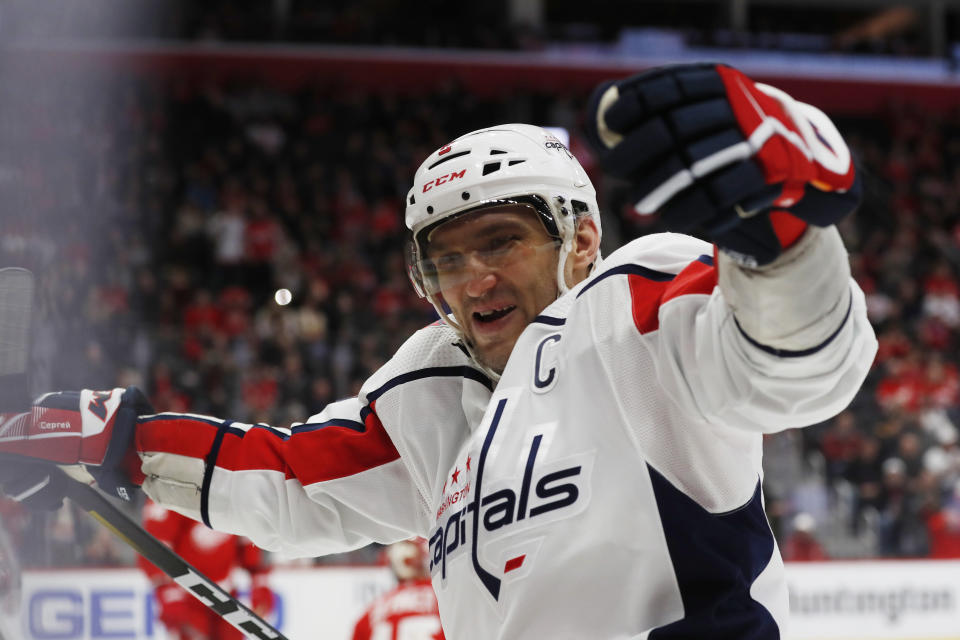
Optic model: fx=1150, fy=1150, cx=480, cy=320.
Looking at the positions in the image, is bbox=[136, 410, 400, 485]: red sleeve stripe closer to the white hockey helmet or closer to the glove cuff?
the white hockey helmet

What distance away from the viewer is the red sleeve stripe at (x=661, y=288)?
1490mm

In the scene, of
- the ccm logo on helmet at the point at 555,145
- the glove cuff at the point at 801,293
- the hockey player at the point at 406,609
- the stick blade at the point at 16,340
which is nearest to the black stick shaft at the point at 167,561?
the stick blade at the point at 16,340

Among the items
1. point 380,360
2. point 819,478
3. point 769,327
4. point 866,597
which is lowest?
point 866,597

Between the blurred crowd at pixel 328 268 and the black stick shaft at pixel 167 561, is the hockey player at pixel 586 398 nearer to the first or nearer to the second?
the black stick shaft at pixel 167 561

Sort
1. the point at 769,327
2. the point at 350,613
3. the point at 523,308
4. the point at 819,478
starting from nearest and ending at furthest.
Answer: the point at 769,327 → the point at 523,308 → the point at 350,613 → the point at 819,478

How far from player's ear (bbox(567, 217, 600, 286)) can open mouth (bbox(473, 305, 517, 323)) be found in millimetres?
146

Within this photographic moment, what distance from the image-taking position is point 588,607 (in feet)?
5.20

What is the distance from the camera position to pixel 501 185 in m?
1.96

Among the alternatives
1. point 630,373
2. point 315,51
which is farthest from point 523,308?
point 315,51

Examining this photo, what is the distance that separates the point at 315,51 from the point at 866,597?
9.13 metres

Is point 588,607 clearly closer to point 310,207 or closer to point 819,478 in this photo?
point 819,478

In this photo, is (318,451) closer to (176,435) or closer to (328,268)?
(176,435)

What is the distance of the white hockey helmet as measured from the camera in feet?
6.45

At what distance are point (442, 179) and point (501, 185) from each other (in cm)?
11
